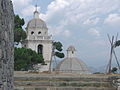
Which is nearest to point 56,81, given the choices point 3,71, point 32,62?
point 3,71

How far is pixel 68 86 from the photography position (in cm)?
1328

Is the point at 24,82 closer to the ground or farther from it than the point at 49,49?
closer to the ground

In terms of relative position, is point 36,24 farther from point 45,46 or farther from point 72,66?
point 72,66

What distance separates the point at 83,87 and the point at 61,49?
40.9 meters

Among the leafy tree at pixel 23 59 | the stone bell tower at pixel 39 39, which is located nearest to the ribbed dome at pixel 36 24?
the stone bell tower at pixel 39 39

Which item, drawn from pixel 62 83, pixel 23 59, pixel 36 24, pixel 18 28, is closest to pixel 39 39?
pixel 36 24

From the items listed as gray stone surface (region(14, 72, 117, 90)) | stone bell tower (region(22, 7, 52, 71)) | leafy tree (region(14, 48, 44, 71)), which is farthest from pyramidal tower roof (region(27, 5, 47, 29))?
gray stone surface (region(14, 72, 117, 90))

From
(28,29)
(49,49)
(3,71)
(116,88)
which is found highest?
(28,29)

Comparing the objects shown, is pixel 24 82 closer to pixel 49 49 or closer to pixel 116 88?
pixel 116 88

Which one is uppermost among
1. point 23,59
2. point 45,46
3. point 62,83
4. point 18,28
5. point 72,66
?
point 18,28

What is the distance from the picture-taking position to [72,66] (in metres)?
41.8

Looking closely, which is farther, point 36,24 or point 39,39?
point 36,24

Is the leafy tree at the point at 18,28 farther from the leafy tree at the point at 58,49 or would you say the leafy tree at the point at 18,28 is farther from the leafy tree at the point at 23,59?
the leafy tree at the point at 58,49

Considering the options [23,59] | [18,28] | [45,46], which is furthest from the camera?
[45,46]
